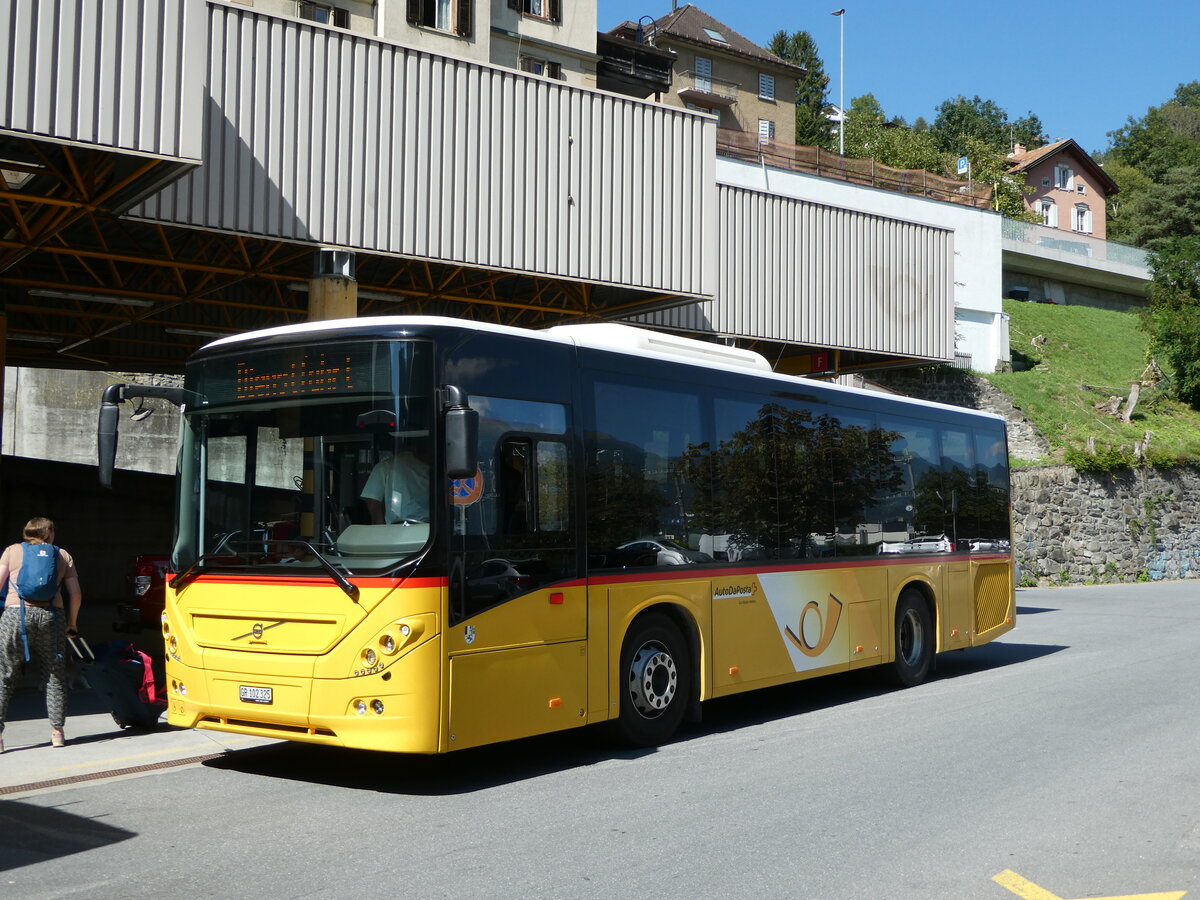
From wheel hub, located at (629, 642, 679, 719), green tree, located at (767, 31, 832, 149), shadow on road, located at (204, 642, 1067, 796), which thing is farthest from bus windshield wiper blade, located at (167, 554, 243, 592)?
green tree, located at (767, 31, 832, 149)

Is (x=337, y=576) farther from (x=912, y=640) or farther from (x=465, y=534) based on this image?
(x=912, y=640)

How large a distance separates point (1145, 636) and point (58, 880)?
16.8 m

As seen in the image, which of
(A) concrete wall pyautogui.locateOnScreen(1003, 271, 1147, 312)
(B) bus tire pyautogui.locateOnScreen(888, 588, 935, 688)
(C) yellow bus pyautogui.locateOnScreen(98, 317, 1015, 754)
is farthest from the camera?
(A) concrete wall pyautogui.locateOnScreen(1003, 271, 1147, 312)

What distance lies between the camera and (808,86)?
93.9 meters

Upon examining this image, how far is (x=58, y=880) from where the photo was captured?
583 centimetres

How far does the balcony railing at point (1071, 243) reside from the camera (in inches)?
2299

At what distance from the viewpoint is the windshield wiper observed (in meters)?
7.58

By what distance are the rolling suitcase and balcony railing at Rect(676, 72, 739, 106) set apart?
55495 millimetres

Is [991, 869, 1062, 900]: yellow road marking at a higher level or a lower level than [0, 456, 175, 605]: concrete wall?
lower

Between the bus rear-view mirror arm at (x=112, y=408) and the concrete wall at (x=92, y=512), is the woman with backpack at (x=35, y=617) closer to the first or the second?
the bus rear-view mirror arm at (x=112, y=408)

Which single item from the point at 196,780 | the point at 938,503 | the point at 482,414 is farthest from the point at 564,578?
the point at 938,503

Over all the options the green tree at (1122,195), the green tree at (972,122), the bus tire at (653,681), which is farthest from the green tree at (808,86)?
the bus tire at (653,681)

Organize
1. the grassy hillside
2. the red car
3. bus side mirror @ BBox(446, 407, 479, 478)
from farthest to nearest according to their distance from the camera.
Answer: the grassy hillside → the red car → bus side mirror @ BBox(446, 407, 479, 478)

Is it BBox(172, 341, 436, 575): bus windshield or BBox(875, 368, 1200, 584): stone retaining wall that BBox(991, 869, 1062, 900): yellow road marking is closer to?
BBox(172, 341, 436, 575): bus windshield
